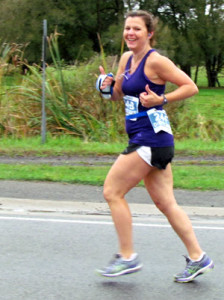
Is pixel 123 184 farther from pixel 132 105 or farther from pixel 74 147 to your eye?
pixel 74 147

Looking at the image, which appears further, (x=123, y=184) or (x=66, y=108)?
(x=66, y=108)

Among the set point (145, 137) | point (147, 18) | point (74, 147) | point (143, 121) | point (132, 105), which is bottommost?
point (74, 147)

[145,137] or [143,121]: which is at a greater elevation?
[143,121]

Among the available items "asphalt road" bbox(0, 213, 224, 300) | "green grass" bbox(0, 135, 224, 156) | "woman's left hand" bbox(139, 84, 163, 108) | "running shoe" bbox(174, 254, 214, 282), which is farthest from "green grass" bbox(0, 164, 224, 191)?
"woman's left hand" bbox(139, 84, 163, 108)

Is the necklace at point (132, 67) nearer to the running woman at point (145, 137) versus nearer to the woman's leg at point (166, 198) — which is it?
the running woman at point (145, 137)

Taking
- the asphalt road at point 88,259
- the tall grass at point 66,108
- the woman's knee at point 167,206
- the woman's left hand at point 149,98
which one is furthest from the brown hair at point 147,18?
the tall grass at point 66,108

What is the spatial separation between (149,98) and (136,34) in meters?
0.47

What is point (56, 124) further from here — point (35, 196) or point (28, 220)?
point (28, 220)

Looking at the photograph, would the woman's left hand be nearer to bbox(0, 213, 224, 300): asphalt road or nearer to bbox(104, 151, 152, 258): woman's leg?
bbox(104, 151, 152, 258): woman's leg

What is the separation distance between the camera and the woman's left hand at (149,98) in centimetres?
374

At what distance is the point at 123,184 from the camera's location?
3.93 metres

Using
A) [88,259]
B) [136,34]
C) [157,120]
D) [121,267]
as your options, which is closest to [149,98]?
[157,120]

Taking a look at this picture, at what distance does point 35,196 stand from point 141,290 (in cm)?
324

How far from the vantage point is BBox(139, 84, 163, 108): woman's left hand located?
147 inches
